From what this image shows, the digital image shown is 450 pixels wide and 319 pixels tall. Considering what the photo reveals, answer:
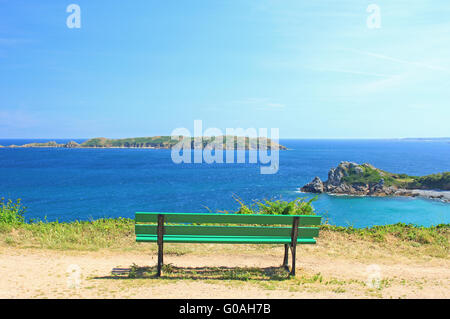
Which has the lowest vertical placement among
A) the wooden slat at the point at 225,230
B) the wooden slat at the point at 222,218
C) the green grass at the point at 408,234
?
the green grass at the point at 408,234

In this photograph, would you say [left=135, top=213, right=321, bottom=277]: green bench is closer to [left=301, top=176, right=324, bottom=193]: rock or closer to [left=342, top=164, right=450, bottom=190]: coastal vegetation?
[left=301, top=176, right=324, bottom=193]: rock

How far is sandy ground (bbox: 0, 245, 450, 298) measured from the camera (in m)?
4.63

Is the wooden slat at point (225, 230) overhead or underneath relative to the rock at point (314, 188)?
overhead

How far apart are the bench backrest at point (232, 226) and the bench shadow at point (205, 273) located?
0.71 m

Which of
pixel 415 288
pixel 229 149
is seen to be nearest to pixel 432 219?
pixel 415 288

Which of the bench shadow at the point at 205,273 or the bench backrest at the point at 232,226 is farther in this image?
the bench shadow at the point at 205,273

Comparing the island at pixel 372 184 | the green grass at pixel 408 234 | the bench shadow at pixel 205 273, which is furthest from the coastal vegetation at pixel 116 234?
the island at pixel 372 184

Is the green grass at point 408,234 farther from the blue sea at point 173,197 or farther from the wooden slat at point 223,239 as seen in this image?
the blue sea at point 173,197

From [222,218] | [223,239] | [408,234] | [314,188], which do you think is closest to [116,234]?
[223,239]

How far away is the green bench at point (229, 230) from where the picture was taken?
5336mm

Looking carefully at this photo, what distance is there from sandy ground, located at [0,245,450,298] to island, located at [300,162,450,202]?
62214 mm

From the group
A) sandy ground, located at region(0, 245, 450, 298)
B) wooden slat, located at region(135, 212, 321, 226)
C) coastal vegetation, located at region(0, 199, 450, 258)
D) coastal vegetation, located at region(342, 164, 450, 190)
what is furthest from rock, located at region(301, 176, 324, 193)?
wooden slat, located at region(135, 212, 321, 226)
